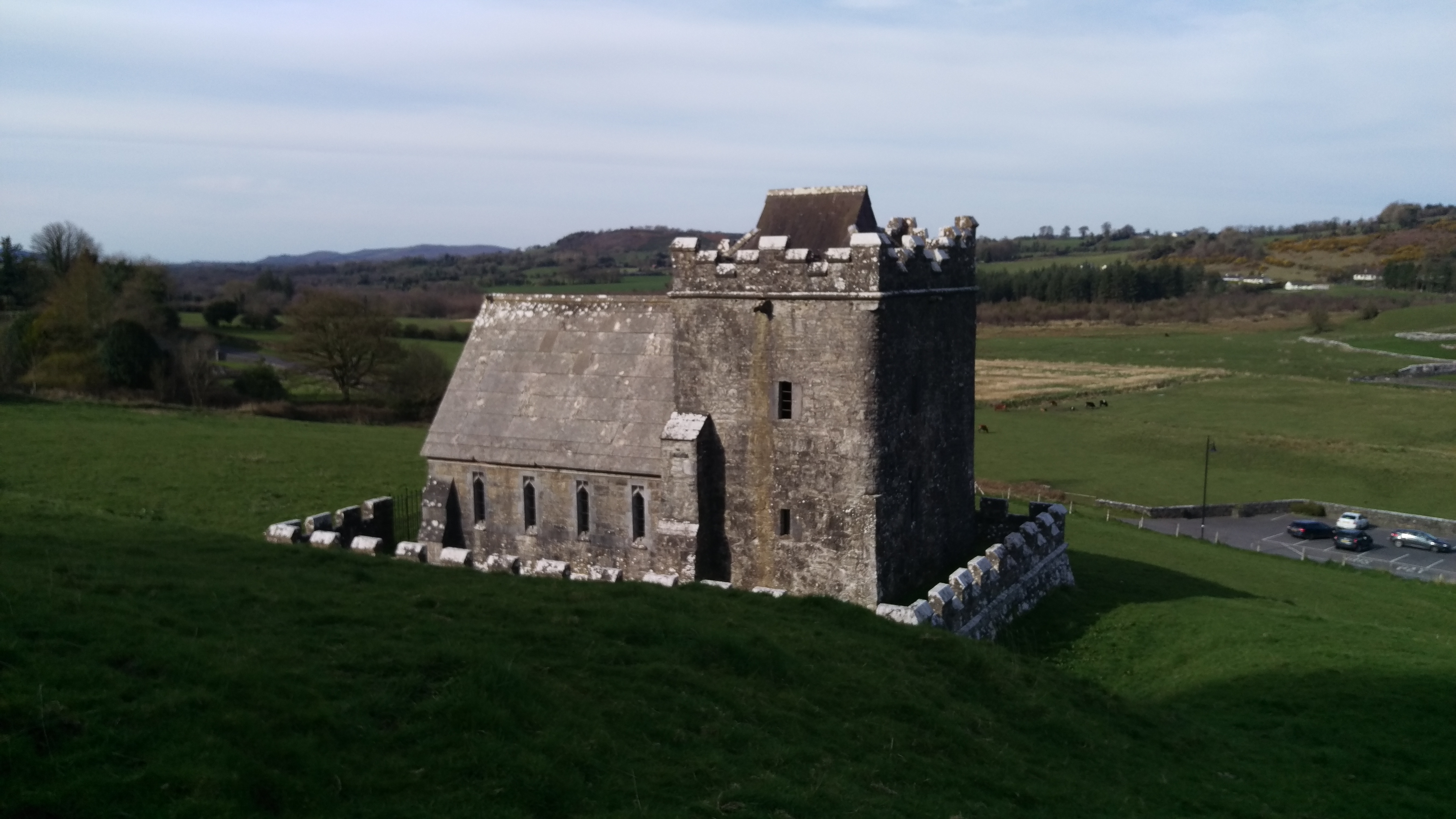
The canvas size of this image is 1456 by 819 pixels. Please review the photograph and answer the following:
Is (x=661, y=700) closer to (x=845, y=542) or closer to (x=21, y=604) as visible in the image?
(x=21, y=604)

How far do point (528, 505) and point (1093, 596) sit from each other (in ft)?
48.3

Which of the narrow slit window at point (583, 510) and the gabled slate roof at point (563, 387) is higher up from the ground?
the gabled slate roof at point (563, 387)

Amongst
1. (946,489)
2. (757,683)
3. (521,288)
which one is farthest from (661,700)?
(521,288)

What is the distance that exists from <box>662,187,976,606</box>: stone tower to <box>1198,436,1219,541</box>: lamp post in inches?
1098

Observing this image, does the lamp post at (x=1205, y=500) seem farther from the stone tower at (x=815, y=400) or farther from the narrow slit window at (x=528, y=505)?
the narrow slit window at (x=528, y=505)

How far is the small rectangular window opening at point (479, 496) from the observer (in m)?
26.9

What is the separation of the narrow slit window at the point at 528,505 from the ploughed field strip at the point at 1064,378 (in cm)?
6342

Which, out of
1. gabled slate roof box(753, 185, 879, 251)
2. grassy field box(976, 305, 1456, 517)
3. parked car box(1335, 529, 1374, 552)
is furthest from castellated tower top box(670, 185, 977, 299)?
grassy field box(976, 305, 1456, 517)

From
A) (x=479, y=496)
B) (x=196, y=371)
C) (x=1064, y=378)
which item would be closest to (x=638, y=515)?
(x=479, y=496)

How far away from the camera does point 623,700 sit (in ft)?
40.2

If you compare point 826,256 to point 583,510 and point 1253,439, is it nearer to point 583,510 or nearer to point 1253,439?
point 583,510

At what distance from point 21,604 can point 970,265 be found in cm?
2166

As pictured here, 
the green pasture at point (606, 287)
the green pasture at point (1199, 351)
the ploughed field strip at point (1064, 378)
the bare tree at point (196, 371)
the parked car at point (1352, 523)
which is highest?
the green pasture at point (606, 287)

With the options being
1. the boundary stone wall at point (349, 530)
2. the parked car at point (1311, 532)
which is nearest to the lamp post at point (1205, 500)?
the parked car at point (1311, 532)
